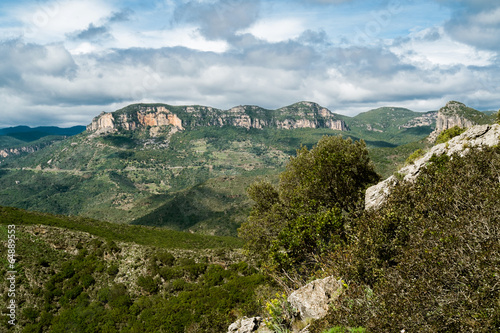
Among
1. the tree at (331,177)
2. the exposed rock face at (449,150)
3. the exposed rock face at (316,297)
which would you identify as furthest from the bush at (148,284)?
the exposed rock face at (449,150)

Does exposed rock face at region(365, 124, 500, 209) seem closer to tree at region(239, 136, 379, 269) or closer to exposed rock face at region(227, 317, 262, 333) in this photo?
tree at region(239, 136, 379, 269)

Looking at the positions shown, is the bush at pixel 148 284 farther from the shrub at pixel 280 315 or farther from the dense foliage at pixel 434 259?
the dense foliage at pixel 434 259

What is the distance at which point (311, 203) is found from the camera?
22953mm

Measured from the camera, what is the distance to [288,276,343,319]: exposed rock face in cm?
1317

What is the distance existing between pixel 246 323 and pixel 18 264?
39.5 metres

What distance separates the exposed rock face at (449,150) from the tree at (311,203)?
8.53 ft

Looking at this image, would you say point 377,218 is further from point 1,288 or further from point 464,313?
point 1,288

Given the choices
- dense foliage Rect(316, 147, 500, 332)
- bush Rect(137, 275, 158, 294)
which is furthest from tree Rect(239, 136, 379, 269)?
bush Rect(137, 275, 158, 294)

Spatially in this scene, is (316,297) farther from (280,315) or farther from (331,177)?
(331,177)

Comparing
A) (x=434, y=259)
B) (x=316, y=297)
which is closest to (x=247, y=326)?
(x=316, y=297)

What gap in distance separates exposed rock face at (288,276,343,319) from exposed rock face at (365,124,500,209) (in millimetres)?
7239

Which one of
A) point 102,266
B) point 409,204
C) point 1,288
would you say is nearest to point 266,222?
point 409,204

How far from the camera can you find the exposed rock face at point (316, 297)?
43.2 ft

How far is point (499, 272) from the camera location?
7.62m
